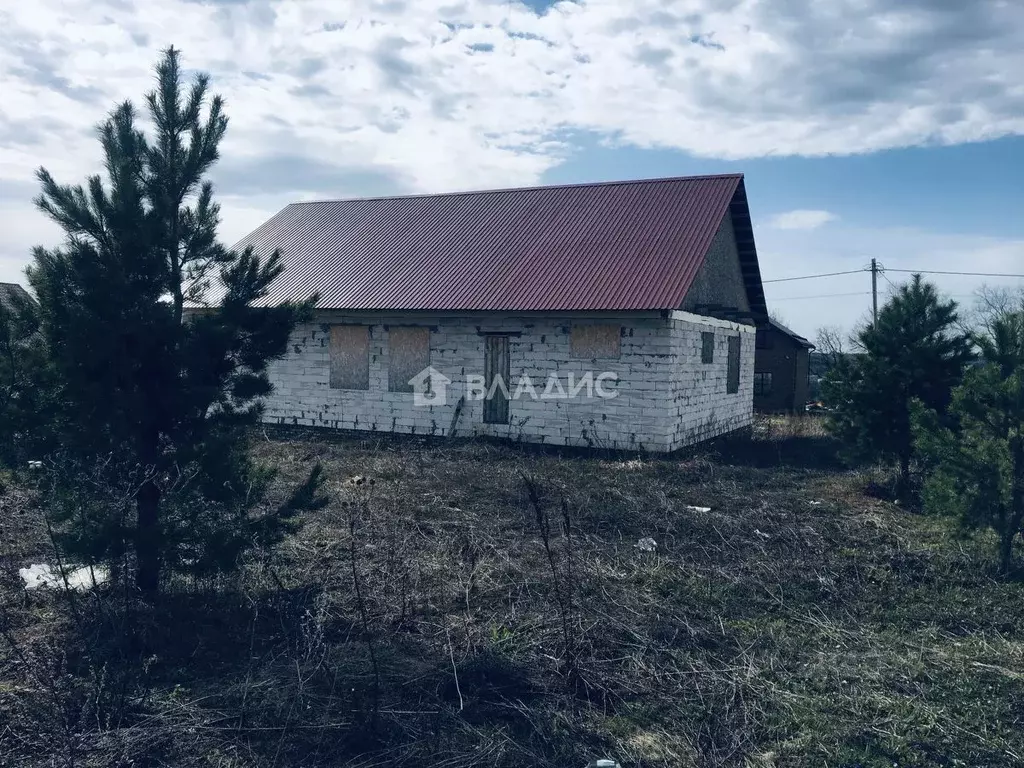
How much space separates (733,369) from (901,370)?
24.6ft

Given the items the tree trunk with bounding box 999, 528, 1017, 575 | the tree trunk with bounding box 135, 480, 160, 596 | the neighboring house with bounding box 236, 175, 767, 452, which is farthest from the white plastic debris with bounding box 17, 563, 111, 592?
the neighboring house with bounding box 236, 175, 767, 452

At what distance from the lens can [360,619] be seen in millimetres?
5840

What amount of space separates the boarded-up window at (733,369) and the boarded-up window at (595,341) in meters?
4.65

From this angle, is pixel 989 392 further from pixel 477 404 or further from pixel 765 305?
pixel 765 305

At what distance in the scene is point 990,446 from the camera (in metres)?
7.23

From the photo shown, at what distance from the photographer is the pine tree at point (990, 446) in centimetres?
717

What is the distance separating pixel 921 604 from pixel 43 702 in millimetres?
6380

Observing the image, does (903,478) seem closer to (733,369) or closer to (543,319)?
(543,319)

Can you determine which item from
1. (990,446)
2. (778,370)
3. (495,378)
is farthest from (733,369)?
(990,446)

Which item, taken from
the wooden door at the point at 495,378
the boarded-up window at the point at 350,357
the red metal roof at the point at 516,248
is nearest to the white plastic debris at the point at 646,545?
the red metal roof at the point at 516,248

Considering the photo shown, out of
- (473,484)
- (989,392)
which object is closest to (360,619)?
(473,484)

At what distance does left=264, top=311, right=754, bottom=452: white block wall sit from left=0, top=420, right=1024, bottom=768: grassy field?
17.6ft

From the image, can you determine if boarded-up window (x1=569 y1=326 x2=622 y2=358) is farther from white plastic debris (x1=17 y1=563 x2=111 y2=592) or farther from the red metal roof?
white plastic debris (x1=17 y1=563 x2=111 y2=592)

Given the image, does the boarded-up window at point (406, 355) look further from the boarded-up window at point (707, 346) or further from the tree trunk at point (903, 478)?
the tree trunk at point (903, 478)
